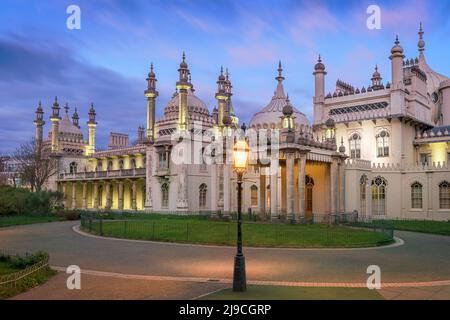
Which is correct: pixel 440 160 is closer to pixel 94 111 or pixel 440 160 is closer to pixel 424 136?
pixel 424 136

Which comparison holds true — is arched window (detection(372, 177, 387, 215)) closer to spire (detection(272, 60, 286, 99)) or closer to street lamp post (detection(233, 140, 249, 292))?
spire (detection(272, 60, 286, 99))

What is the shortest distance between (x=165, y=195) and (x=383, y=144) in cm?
2587

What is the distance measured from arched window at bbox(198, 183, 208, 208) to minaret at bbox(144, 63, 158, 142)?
903 centimetres

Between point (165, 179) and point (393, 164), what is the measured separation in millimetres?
25955

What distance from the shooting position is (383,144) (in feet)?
152

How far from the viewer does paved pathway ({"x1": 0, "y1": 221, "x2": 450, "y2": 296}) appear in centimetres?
1332

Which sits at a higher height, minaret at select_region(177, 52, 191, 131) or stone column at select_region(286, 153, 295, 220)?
minaret at select_region(177, 52, 191, 131)

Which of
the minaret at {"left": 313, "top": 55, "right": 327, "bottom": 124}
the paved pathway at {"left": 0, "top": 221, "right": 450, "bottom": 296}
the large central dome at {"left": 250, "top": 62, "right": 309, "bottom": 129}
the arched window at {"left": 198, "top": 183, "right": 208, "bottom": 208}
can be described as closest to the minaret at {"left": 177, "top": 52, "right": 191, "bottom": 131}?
the arched window at {"left": 198, "top": 183, "right": 208, "bottom": 208}

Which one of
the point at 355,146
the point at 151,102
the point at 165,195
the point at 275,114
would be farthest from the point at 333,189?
the point at 151,102

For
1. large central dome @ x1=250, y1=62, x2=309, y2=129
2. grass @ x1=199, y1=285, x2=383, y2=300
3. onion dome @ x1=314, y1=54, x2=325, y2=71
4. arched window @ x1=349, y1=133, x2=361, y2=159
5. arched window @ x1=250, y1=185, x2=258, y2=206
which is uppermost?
onion dome @ x1=314, y1=54, x2=325, y2=71

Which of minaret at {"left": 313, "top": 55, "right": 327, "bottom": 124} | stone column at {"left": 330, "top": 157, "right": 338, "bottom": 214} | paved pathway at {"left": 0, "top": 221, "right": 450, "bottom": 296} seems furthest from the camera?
minaret at {"left": 313, "top": 55, "right": 327, "bottom": 124}

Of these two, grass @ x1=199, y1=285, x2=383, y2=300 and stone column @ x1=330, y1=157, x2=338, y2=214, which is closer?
grass @ x1=199, y1=285, x2=383, y2=300

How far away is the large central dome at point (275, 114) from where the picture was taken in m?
44.2

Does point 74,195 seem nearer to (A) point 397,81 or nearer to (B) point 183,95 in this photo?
(B) point 183,95
